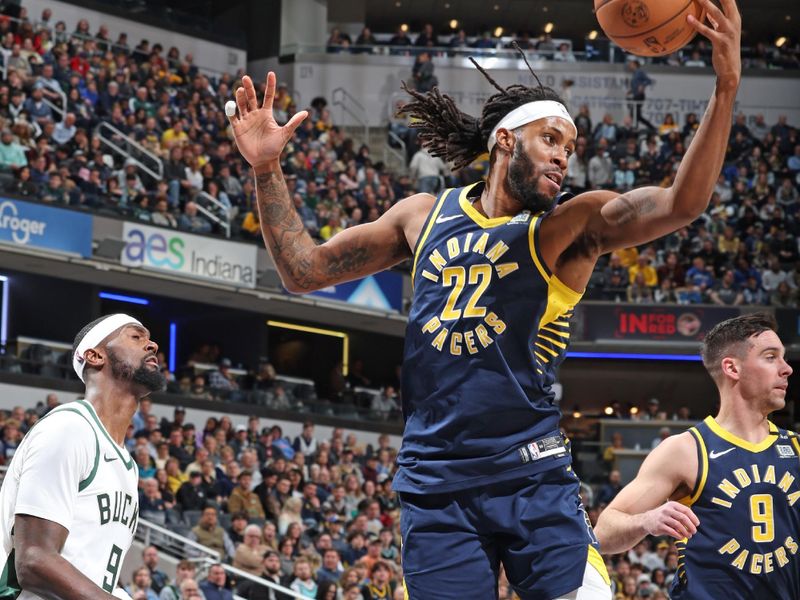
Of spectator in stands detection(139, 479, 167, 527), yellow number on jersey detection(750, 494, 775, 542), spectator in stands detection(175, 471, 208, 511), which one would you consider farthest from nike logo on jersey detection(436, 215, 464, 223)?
spectator in stands detection(175, 471, 208, 511)

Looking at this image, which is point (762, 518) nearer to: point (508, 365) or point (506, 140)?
point (508, 365)

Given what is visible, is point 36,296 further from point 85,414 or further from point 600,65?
point 85,414

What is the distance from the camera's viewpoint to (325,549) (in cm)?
1448

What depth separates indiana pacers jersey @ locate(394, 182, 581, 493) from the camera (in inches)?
156

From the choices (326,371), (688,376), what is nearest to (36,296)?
(326,371)

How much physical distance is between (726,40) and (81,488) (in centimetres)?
276

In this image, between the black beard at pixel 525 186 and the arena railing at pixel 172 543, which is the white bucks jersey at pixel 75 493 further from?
the arena railing at pixel 172 543

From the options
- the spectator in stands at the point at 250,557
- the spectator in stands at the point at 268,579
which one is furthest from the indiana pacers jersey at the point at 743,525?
the spectator in stands at the point at 250,557

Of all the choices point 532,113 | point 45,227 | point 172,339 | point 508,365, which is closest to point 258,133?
point 532,113

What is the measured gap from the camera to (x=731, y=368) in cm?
552

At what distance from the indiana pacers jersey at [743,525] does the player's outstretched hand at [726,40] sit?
2188 millimetres

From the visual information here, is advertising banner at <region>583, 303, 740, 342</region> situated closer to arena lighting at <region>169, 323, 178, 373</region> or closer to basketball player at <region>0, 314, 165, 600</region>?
arena lighting at <region>169, 323, 178, 373</region>

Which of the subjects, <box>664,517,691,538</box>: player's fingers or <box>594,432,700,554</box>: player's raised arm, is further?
<box>594,432,700,554</box>: player's raised arm

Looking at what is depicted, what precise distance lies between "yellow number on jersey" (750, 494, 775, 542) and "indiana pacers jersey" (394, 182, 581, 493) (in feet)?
4.97
